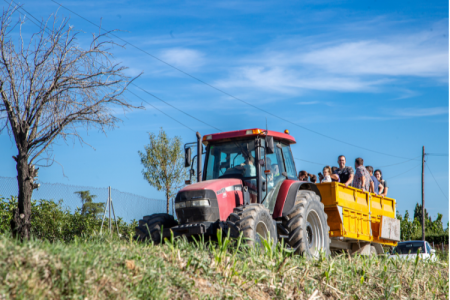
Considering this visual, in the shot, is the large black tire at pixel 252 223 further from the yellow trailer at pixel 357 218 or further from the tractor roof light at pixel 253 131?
the yellow trailer at pixel 357 218

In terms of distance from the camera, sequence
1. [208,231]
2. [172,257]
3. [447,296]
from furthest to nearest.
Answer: [447,296] → [208,231] → [172,257]

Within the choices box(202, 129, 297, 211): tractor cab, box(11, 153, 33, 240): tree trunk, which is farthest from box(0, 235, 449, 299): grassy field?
box(11, 153, 33, 240): tree trunk

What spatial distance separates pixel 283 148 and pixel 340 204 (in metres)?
1.59

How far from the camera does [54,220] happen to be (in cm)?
1201

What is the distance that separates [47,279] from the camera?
392cm

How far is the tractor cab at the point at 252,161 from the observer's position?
795 cm

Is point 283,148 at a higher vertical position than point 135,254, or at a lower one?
higher

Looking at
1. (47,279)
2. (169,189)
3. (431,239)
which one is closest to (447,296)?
(47,279)

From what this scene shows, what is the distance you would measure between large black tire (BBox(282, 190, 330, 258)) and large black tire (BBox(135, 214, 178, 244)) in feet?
6.47

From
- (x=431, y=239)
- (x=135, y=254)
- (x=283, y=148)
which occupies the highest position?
(x=283, y=148)

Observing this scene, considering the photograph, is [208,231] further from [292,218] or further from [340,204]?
[340,204]

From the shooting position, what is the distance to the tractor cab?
795cm

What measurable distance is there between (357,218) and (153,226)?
4.68 metres

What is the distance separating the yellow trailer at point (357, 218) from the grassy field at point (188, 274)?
144 cm
